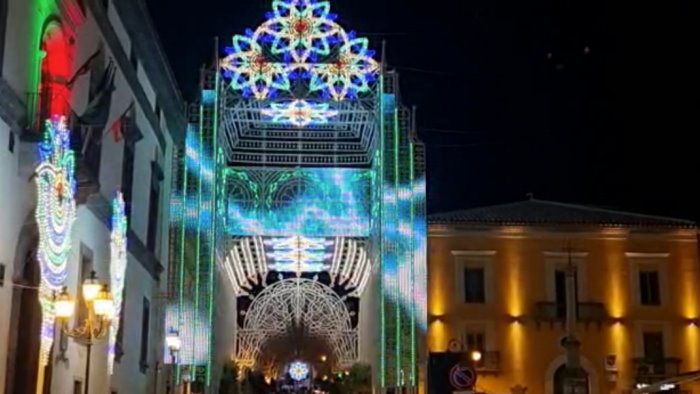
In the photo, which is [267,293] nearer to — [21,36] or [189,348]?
[189,348]

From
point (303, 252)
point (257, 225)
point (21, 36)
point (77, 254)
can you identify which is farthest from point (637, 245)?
point (21, 36)

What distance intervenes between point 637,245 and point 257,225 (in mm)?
16381

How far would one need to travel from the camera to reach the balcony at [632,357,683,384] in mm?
36344

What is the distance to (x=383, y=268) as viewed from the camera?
22797mm

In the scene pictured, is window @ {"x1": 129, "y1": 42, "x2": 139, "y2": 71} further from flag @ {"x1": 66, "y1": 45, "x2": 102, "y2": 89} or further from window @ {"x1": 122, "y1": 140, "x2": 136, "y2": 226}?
flag @ {"x1": 66, "y1": 45, "x2": 102, "y2": 89}

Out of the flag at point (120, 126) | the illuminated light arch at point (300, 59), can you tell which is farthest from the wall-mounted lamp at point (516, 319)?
the flag at point (120, 126)

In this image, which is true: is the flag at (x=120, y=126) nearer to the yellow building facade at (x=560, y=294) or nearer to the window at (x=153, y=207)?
the window at (x=153, y=207)

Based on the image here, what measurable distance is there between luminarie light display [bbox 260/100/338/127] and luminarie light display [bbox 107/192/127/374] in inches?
188

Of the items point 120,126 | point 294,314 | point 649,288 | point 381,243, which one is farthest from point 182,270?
point 649,288

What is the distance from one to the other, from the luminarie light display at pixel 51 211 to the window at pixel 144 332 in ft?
33.3

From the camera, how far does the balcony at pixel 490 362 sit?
3647 cm

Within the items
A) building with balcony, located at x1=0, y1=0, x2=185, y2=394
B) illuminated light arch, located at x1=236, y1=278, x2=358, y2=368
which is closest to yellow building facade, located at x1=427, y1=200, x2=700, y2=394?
illuminated light arch, located at x1=236, y1=278, x2=358, y2=368

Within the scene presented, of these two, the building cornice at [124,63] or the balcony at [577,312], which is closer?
the building cornice at [124,63]

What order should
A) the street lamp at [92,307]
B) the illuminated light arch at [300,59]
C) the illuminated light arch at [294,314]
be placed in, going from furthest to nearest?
1. the illuminated light arch at [294,314]
2. the illuminated light arch at [300,59]
3. the street lamp at [92,307]
